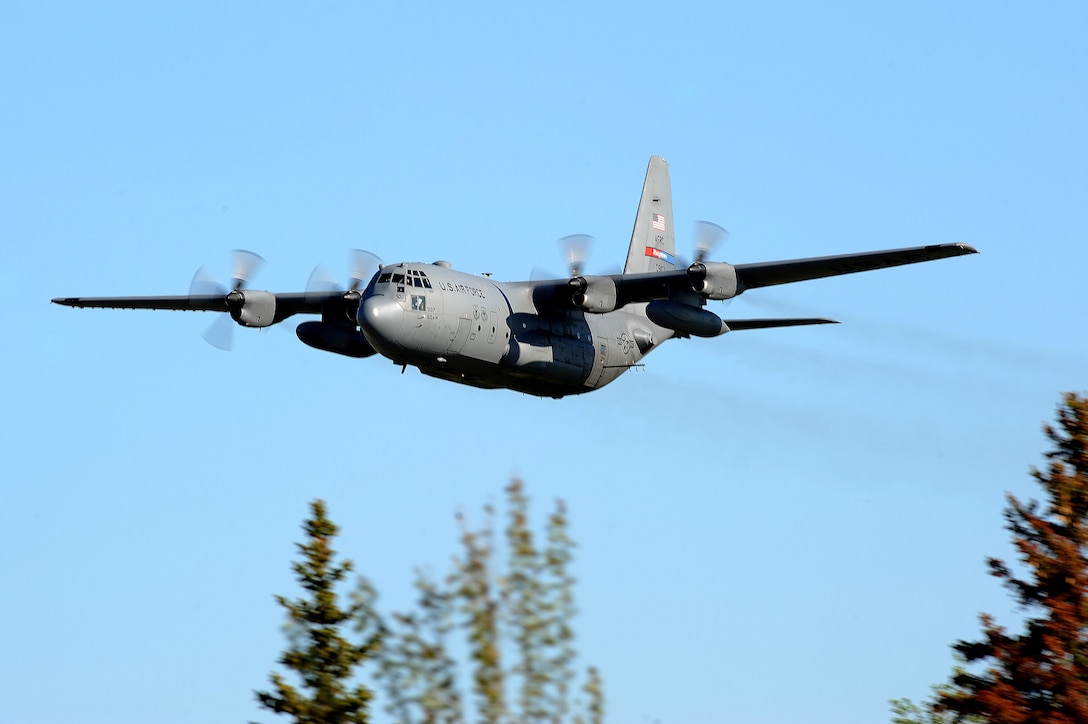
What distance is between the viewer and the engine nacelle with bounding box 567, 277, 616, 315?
29.5 metres

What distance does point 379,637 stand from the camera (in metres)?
11.4

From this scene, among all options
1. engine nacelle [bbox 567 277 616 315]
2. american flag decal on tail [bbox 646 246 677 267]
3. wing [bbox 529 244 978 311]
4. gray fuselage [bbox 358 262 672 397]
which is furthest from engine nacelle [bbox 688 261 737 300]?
american flag decal on tail [bbox 646 246 677 267]

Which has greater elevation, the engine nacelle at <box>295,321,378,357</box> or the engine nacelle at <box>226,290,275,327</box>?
the engine nacelle at <box>226,290,275,327</box>

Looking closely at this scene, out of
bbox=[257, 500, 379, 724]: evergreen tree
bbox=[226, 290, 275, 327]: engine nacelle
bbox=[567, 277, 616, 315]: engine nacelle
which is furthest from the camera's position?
bbox=[226, 290, 275, 327]: engine nacelle

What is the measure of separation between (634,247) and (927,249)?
10.9 metres

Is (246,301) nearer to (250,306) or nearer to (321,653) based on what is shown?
(250,306)

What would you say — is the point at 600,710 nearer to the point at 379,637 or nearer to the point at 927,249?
the point at 379,637

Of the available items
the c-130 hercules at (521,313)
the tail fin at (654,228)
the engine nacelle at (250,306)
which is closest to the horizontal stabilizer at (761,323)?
the c-130 hercules at (521,313)

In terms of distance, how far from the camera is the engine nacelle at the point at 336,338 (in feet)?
103

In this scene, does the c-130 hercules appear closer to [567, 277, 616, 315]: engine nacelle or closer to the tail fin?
[567, 277, 616, 315]: engine nacelle

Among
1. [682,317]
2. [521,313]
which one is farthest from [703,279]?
[521,313]

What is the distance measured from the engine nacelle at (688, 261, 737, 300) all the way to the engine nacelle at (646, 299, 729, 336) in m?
0.42

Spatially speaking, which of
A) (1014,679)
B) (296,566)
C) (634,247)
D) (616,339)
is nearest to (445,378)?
(616,339)

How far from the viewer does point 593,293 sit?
97.1 ft
